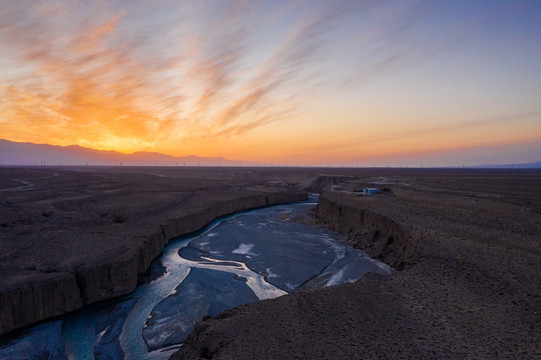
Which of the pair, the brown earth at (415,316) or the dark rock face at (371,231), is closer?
the brown earth at (415,316)

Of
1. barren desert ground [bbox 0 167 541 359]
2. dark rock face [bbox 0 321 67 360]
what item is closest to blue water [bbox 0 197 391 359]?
dark rock face [bbox 0 321 67 360]

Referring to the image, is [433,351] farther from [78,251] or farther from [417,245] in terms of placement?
[78,251]

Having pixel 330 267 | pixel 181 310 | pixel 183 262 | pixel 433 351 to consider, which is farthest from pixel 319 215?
pixel 433 351

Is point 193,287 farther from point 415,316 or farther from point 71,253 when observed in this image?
point 415,316

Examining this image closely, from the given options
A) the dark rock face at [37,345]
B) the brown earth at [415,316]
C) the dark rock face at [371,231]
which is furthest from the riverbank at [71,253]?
the dark rock face at [371,231]

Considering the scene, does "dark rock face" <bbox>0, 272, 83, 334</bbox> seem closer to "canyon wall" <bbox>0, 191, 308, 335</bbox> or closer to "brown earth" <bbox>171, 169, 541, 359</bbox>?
"canyon wall" <bbox>0, 191, 308, 335</bbox>

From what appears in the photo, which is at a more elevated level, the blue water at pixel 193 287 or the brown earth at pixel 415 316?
the brown earth at pixel 415 316

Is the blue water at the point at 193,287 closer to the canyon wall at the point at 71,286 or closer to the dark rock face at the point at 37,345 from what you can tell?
the dark rock face at the point at 37,345
